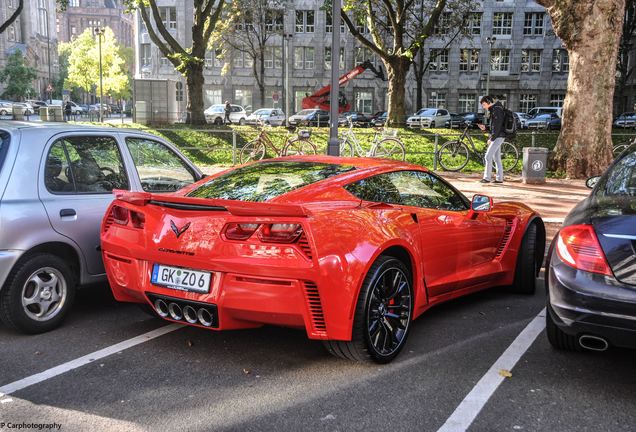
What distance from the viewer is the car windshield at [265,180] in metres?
4.37

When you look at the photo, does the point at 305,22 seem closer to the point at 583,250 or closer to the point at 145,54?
the point at 145,54

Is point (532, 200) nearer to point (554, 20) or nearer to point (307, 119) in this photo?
point (554, 20)

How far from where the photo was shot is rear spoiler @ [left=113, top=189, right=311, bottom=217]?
3.73m

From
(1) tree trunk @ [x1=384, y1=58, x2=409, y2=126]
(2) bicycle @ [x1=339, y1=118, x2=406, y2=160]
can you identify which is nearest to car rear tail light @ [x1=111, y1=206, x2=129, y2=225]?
(2) bicycle @ [x1=339, y1=118, x2=406, y2=160]

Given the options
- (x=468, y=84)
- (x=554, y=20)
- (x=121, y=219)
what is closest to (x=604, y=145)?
(x=554, y=20)

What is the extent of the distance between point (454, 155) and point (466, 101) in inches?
1964

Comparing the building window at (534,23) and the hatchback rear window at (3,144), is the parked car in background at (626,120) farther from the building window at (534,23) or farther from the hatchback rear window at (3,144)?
the hatchback rear window at (3,144)

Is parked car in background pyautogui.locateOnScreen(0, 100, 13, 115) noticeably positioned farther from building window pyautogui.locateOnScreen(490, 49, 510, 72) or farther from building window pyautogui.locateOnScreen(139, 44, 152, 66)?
building window pyautogui.locateOnScreen(490, 49, 510, 72)

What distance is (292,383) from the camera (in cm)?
380

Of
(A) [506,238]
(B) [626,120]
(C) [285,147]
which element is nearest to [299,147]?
(C) [285,147]

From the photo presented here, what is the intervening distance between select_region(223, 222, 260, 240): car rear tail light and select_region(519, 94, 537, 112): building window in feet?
214

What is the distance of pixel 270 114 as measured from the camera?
47781 mm

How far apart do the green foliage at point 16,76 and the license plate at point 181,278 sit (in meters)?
85.0

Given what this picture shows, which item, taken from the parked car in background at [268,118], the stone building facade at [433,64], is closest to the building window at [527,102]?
the stone building facade at [433,64]
